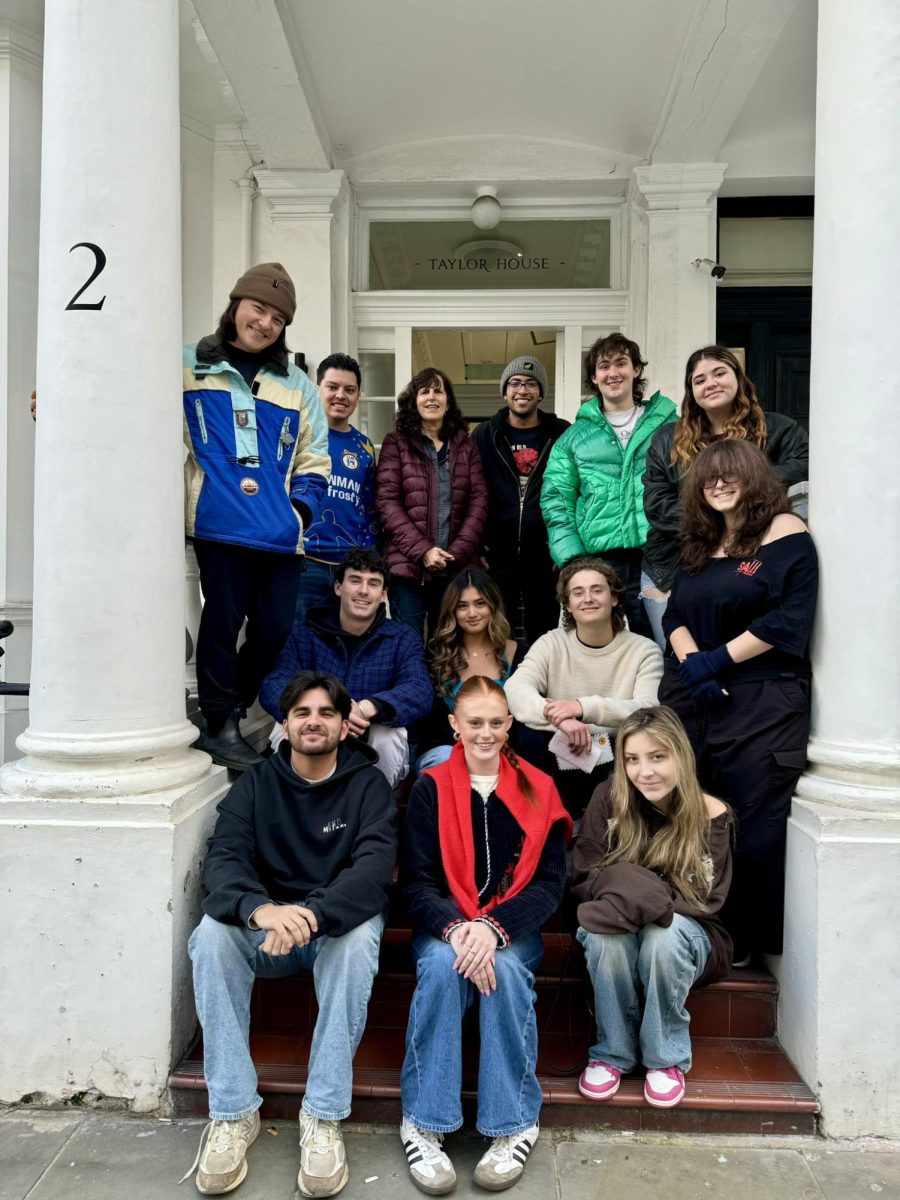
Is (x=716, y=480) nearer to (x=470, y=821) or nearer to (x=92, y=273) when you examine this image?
(x=470, y=821)

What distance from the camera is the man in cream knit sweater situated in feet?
10.2

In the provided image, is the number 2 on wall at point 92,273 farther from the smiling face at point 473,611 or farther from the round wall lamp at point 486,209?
the round wall lamp at point 486,209

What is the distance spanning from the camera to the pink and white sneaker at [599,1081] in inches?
91.0

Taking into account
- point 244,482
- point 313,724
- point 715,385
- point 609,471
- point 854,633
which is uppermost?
point 715,385

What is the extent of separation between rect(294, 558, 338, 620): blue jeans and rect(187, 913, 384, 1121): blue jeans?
178cm

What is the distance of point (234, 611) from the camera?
10.0 ft

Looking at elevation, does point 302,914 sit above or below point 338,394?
below

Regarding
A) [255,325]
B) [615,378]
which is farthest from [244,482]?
[615,378]

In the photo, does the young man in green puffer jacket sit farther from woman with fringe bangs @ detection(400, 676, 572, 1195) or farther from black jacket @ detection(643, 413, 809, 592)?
woman with fringe bangs @ detection(400, 676, 572, 1195)

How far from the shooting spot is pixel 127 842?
7.92 ft

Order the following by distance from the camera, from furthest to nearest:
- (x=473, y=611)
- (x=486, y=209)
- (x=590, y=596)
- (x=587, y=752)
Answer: (x=486, y=209) → (x=473, y=611) → (x=590, y=596) → (x=587, y=752)

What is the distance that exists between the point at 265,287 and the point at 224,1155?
8.74 ft

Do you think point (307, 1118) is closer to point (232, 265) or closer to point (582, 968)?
point (582, 968)

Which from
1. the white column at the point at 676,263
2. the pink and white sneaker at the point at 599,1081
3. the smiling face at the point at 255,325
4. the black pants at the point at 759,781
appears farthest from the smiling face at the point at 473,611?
the white column at the point at 676,263
